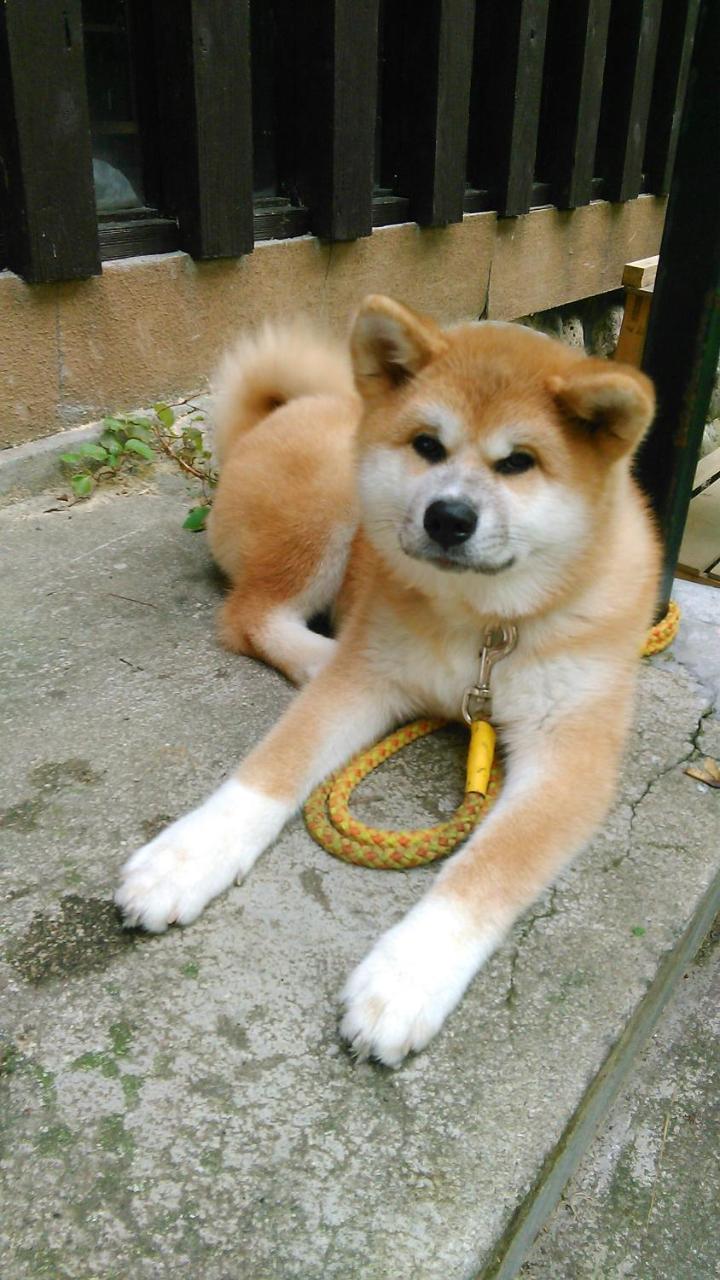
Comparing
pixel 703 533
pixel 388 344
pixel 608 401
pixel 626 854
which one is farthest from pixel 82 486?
pixel 703 533

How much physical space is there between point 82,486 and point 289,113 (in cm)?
195

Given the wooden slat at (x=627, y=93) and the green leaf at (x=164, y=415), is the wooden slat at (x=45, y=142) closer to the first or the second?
the green leaf at (x=164, y=415)

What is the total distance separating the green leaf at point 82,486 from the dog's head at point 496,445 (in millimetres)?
1584

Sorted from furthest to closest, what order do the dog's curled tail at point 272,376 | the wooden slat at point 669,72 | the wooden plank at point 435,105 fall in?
the wooden slat at point 669,72, the wooden plank at point 435,105, the dog's curled tail at point 272,376

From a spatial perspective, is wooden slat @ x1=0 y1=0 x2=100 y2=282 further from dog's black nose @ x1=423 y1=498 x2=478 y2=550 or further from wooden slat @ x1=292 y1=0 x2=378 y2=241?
dog's black nose @ x1=423 y1=498 x2=478 y2=550

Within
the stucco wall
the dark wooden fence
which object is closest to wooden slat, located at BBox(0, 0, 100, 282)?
the dark wooden fence

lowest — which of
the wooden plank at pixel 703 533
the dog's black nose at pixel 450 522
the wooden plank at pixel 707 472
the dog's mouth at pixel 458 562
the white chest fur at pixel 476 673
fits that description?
the wooden plank at pixel 707 472

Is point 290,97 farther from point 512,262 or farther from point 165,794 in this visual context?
point 165,794

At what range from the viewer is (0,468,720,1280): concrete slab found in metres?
1.20

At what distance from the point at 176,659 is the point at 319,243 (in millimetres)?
2411

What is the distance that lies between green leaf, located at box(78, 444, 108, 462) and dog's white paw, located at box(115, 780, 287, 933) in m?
1.79

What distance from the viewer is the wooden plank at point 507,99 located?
4.74m

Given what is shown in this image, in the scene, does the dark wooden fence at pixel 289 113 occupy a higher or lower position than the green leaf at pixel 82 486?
higher

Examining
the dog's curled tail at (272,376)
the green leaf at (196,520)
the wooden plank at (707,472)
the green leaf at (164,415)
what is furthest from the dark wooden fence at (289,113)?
the wooden plank at (707,472)
